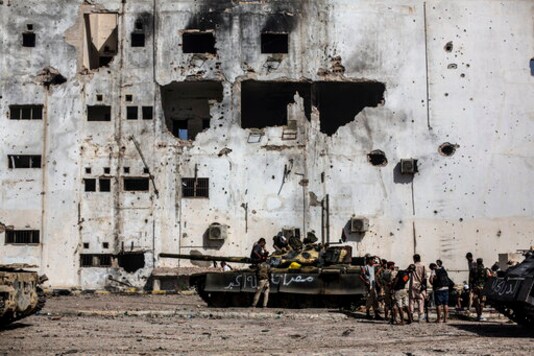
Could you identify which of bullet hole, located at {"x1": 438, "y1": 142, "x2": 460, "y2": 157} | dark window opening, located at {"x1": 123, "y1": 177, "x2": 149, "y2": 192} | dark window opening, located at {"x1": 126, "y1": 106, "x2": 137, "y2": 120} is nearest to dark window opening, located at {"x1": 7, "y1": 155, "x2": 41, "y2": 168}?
dark window opening, located at {"x1": 123, "y1": 177, "x2": 149, "y2": 192}

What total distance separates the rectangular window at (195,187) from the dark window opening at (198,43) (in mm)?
5349

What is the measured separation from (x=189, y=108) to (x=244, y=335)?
880 inches

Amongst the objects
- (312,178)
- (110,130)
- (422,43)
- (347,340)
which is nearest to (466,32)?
(422,43)

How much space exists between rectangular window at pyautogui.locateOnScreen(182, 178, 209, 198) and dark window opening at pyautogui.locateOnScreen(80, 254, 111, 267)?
13.1 ft

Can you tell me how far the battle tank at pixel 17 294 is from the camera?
16.7 metres

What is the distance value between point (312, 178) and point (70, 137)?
9869 millimetres

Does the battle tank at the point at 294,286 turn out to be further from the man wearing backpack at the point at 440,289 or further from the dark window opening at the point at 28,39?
the dark window opening at the point at 28,39

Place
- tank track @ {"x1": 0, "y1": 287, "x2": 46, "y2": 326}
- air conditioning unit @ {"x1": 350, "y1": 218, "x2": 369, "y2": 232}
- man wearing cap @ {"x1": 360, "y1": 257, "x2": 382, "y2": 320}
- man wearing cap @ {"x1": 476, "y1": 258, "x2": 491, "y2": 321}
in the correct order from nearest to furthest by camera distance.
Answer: tank track @ {"x1": 0, "y1": 287, "x2": 46, "y2": 326}
man wearing cap @ {"x1": 476, "y1": 258, "x2": 491, "y2": 321}
man wearing cap @ {"x1": 360, "y1": 257, "x2": 382, "y2": 320}
air conditioning unit @ {"x1": 350, "y1": 218, "x2": 369, "y2": 232}

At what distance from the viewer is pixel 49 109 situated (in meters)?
36.7

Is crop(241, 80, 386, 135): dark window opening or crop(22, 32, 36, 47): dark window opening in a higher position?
crop(22, 32, 36, 47): dark window opening

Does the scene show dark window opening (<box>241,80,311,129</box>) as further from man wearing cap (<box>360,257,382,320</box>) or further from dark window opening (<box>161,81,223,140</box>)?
man wearing cap (<box>360,257,382,320</box>)

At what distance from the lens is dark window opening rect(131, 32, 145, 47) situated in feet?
122

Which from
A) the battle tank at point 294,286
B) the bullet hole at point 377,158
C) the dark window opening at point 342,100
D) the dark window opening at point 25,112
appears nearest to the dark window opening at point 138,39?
the dark window opening at point 25,112

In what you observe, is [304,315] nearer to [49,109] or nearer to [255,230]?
[255,230]
